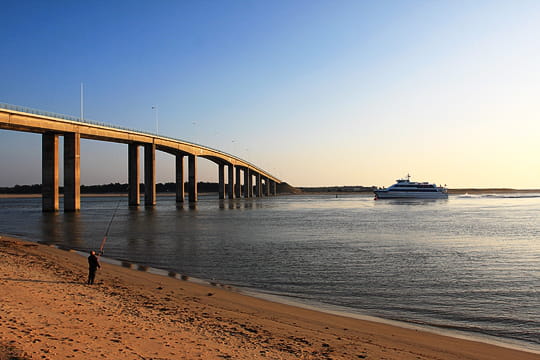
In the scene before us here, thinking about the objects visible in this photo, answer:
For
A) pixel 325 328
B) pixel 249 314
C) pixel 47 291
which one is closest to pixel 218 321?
pixel 249 314

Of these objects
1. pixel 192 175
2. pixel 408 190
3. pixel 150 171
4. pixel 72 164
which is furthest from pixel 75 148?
pixel 408 190

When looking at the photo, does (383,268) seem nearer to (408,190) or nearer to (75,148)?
(75,148)

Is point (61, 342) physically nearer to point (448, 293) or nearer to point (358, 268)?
point (448, 293)

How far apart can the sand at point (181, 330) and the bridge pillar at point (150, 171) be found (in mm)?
75717

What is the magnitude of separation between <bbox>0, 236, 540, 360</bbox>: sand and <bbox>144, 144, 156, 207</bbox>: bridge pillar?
248 ft

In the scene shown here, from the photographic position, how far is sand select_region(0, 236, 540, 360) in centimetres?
→ 771

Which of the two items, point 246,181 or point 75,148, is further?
point 246,181

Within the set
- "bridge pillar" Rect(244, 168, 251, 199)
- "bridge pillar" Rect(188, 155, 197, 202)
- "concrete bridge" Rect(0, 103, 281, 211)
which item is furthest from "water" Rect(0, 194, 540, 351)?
"bridge pillar" Rect(244, 168, 251, 199)

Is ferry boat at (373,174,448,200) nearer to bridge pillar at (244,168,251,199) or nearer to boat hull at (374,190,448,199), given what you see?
boat hull at (374,190,448,199)

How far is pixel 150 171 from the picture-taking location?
3499 inches

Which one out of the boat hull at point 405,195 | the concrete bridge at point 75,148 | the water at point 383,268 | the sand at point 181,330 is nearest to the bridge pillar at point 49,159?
the concrete bridge at point 75,148

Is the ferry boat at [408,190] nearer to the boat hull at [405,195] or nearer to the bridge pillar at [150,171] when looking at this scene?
the boat hull at [405,195]

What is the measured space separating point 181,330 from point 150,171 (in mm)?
83079

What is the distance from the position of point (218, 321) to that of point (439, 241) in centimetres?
2453
